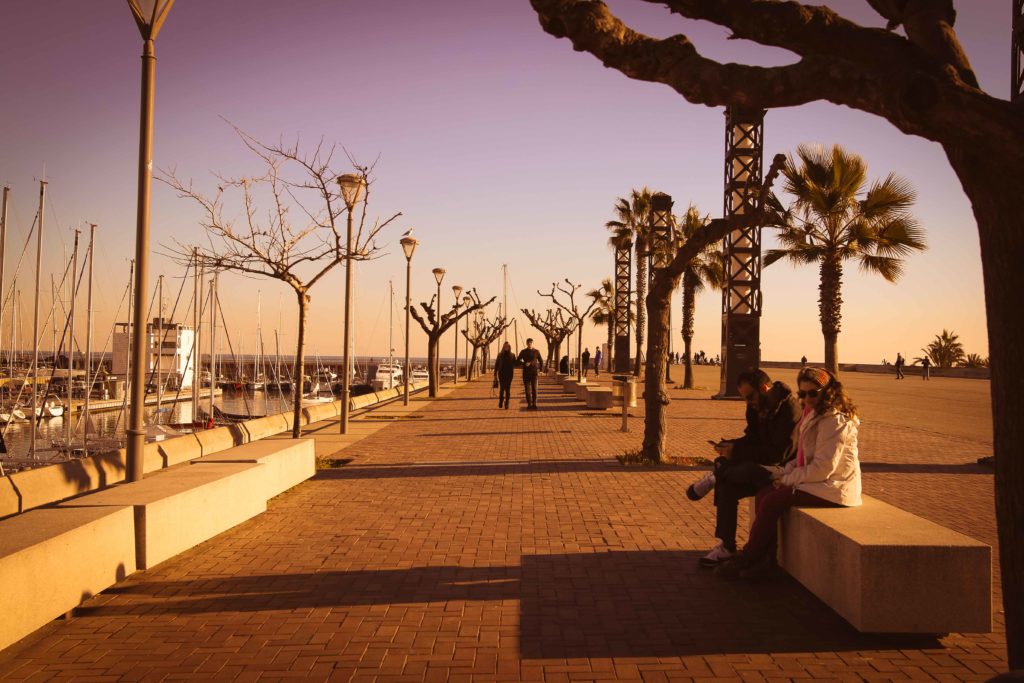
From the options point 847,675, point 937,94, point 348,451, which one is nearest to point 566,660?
point 847,675

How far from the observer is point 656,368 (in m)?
12.7

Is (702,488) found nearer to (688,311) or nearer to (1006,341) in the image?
(1006,341)

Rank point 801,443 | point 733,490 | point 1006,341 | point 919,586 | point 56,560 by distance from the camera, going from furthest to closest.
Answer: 1. point 733,490
2. point 801,443
3. point 56,560
4. point 919,586
5. point 1006,341

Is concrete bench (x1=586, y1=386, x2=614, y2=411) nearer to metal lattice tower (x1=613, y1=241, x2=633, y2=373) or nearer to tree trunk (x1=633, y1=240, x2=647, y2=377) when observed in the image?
tree trunk (x1=633, y1=240, x2=647, y2=377)

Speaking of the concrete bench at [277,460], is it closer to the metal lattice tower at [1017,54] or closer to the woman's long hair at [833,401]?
the woman's long hair at [833,401]

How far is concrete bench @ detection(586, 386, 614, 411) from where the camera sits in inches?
945

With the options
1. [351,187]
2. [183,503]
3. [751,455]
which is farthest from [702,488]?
[351,187]

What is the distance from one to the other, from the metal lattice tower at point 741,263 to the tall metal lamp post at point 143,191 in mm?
24216

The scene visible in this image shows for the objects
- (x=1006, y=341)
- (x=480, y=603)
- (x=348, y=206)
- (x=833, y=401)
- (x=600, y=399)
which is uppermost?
(x=348, y=206)

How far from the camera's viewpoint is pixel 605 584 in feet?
19.9

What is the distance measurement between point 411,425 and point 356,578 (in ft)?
45.5

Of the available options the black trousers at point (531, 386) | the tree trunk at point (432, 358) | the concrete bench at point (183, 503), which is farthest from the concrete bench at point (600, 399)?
the concrete bench at point (183, 503)

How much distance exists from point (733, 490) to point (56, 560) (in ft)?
15.8

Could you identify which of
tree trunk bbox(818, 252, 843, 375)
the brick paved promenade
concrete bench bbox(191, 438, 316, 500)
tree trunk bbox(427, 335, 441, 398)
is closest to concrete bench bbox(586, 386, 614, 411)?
tree trunk bbox(818, 252, 843, 375)
